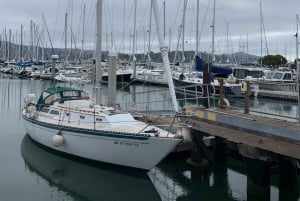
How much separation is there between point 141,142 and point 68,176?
3.46 m

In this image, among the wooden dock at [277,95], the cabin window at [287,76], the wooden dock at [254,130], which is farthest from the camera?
the cabin window at [287,76]

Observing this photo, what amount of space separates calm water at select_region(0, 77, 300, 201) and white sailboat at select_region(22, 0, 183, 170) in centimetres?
54

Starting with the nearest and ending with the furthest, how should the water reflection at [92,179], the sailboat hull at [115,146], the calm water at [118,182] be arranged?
the calm water at [118,182]
the water reflection at [92,179]
the sailboat hull at [115,146]

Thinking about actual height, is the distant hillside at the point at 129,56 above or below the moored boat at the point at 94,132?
above

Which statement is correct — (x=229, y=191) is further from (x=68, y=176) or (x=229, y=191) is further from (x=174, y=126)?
(x=68, y=176)

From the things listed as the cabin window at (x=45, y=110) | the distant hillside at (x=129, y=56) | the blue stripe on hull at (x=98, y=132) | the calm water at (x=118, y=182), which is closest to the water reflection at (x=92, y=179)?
the calm water at (x=118, y=182)

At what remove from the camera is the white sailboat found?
47.3 ft

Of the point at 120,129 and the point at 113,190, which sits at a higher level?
the point at 120,129

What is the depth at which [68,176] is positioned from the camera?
15812 millimetres

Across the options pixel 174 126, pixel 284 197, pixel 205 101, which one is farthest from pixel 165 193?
pixel 205 101

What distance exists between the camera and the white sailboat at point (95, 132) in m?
14.4

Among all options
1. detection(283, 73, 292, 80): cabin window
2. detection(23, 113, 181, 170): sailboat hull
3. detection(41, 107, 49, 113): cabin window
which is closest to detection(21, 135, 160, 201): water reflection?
detection(23, 113, 181, 170): sailboat hull

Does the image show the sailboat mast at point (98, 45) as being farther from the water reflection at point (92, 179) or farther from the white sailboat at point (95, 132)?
the water reflection at point (92, 179)

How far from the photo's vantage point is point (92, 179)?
15172 millimetres
